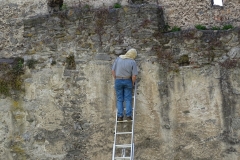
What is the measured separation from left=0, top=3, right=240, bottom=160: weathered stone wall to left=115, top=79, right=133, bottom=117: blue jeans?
0.43 meters

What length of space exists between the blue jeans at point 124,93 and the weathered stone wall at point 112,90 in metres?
0.43

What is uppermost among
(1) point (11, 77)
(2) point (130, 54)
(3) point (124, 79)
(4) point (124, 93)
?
(2) point (130, 54)

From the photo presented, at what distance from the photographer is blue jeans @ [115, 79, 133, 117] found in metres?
7.15

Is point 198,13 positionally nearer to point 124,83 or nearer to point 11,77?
point 124,83

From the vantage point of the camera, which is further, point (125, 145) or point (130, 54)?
point (130, 54)

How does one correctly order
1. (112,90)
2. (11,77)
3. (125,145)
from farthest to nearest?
1. (11,77)
2. (112,90)
3. (125,145)

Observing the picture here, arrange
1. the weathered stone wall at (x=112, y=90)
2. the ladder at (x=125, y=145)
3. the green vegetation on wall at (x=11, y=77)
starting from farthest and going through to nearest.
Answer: the green vegetation on wall at (x=11, y=77), the weathered stone wall at (x=112, y=90), the ladder at (x=125, y=145)

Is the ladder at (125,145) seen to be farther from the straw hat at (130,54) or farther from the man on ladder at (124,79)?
the straw hat at (130,54)

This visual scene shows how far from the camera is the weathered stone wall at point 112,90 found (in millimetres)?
7305

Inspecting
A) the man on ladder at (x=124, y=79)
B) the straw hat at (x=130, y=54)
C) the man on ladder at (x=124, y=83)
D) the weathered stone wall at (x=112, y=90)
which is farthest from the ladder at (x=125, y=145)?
the straw hat at (x=130, y=54)

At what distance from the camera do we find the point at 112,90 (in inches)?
303

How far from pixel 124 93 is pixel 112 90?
1.51ft

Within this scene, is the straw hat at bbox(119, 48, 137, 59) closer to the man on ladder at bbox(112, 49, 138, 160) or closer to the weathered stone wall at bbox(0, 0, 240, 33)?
the man on ladder at bbox(112, 49, 138, 160)

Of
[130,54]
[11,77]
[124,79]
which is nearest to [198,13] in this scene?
[130,54]
